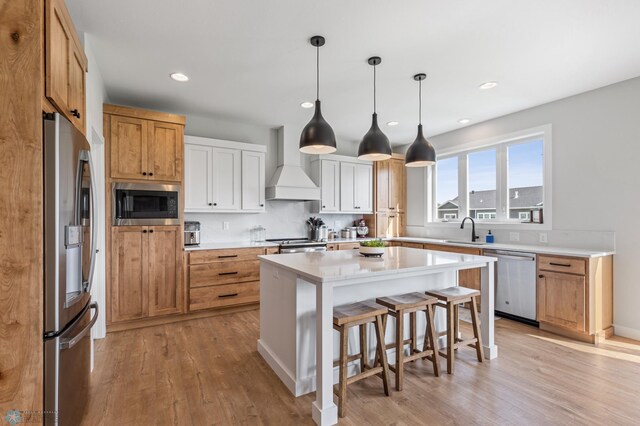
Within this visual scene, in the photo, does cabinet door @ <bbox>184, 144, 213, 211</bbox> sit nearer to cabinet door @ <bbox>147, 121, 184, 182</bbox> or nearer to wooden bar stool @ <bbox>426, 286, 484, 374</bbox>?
cabinet door @ <bbox>147, 121, 184, 182</bbox>

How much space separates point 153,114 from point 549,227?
4.94 meters

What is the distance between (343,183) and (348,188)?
0.43ft

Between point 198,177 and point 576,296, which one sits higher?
point 198,177

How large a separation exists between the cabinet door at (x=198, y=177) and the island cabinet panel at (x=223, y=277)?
0.69m

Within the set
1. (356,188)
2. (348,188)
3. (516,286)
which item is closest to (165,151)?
(348,188)

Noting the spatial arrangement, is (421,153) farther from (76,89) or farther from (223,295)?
(223,295)

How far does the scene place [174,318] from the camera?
150 inches

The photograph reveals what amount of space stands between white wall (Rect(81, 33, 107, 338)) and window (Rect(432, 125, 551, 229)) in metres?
4.79

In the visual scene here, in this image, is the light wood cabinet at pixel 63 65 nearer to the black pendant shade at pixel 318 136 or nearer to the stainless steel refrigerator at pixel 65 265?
the stainless steel refrigerator at pixel 65 265

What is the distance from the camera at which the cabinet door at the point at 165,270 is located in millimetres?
3627


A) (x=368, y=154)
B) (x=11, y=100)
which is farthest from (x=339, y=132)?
(x=11, y=100)

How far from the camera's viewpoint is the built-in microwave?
347 cm

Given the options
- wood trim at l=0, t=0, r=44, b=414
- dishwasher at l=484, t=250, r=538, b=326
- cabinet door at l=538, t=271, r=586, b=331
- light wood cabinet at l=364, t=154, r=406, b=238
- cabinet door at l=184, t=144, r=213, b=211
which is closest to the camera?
wood trim at l=0, t=0, r=44, b=414

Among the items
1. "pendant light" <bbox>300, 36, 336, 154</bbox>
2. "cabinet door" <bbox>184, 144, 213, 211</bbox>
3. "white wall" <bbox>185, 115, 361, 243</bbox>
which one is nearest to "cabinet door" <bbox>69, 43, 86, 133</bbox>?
"pendant light" <bbox>300, 36, 336, 154</bbox>
